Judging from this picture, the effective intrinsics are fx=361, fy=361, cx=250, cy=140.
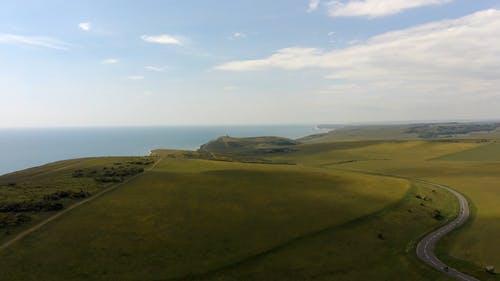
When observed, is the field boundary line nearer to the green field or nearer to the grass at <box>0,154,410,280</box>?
the green field

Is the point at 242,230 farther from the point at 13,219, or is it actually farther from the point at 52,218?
the point at 13,219

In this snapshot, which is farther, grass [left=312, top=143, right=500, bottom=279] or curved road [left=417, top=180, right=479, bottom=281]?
grass [left=312, top=143, right=500, bottom=279]

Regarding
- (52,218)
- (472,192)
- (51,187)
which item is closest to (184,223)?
(52,218)

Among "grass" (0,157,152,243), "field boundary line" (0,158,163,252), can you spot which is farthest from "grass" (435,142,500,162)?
"field boundary line" (0,158,163,252)

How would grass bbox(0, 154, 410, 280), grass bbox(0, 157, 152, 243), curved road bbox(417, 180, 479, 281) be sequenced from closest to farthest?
grass bbox(0, 154, 410, 280)
curved road bbox(417, 180, 479, 281)
grass bbox(0, 157, 152, 243)

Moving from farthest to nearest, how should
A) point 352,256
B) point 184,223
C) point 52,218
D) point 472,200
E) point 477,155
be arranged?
point 477,155, point 472,200, point 184,223, point 52,218, point 352,256

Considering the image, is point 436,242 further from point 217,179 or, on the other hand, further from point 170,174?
point 170,174

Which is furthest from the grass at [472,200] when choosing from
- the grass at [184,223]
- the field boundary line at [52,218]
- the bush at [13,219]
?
the bush at [13,219]
